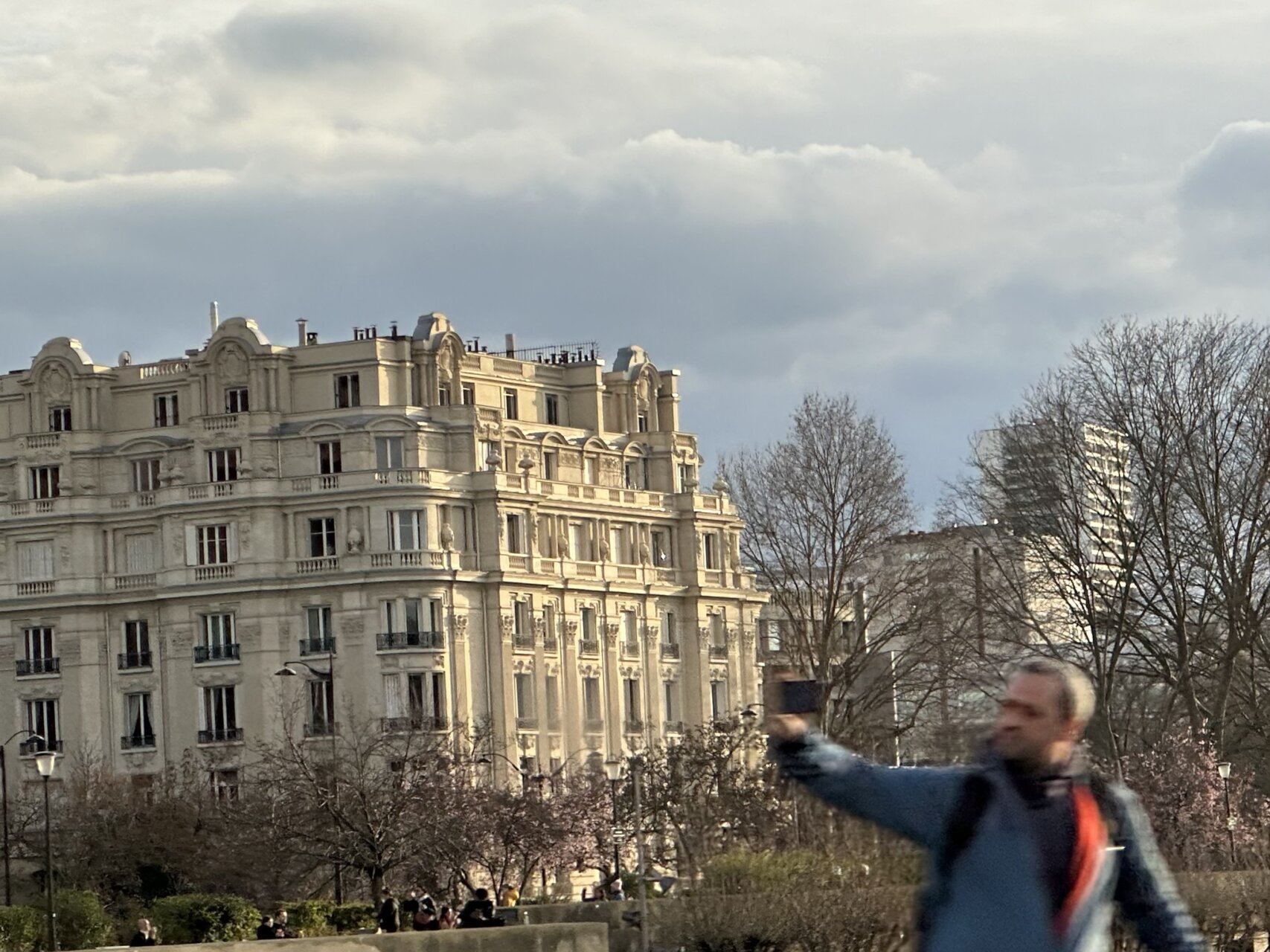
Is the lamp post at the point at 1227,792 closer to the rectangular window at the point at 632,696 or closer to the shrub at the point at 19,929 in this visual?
the shrub at the point at 19,929

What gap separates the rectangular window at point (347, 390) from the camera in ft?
330

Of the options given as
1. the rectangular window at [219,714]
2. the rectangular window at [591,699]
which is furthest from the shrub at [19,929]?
the rectangular window at [591,699]

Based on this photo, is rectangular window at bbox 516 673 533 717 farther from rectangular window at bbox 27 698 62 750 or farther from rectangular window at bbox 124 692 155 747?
rectangular window at bbox 27 698 62 750

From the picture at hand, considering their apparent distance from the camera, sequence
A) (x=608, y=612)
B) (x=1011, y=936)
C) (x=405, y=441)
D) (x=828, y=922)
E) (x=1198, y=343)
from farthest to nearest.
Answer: (x=608, y=612) < (x=405, y=441) < (x=1198, y=343) < (x=828, y=922) < (x=1011, y=936)

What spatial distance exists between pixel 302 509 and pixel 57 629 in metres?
10.2

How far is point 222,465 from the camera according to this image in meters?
101

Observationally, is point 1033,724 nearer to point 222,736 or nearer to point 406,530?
point 222,736

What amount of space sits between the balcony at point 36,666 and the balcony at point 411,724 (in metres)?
13.7

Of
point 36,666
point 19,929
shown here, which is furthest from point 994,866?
point 36,666

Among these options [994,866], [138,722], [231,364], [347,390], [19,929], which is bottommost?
[19,929]

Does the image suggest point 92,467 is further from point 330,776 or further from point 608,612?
point 330,776

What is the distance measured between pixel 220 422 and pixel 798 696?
95092mm

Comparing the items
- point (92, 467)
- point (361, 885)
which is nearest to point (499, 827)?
point (361, 885)

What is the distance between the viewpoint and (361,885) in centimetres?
7031
